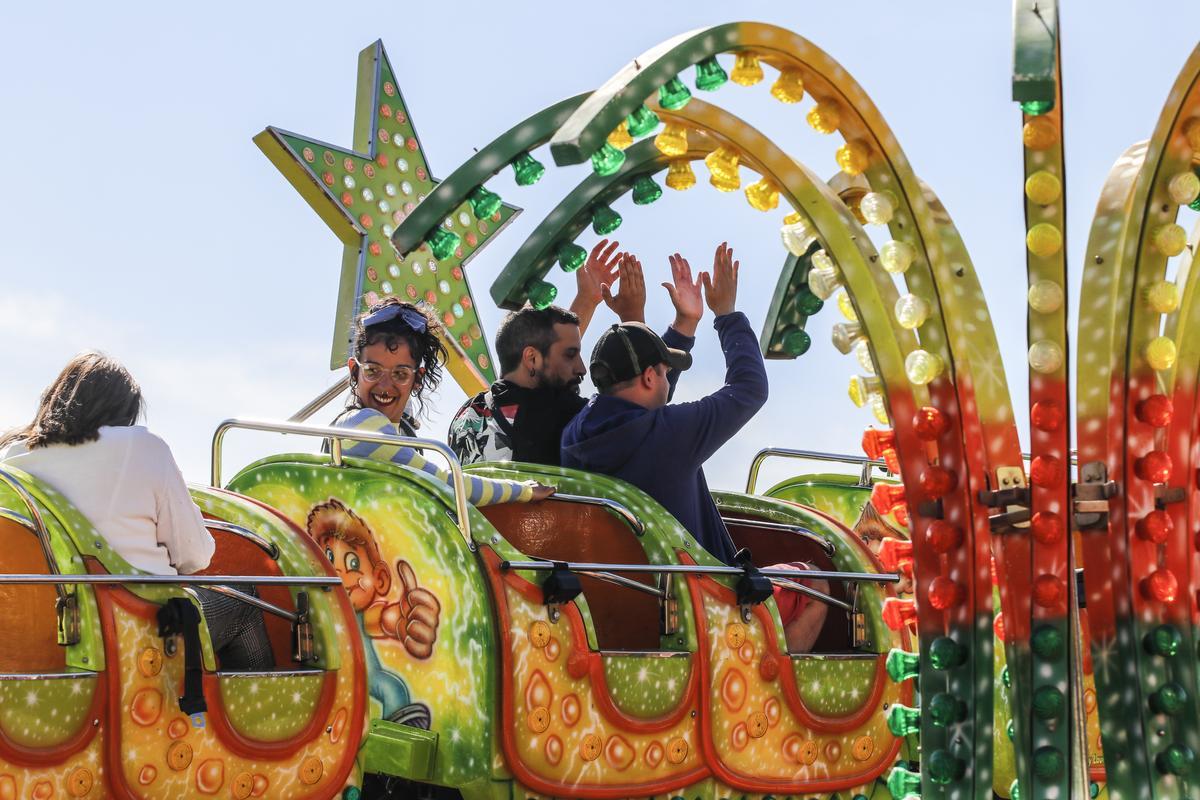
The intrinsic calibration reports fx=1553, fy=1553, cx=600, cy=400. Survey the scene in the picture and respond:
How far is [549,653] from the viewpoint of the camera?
418 centimetres

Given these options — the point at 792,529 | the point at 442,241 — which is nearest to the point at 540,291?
the point at 442,241

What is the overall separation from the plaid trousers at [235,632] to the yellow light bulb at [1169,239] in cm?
244

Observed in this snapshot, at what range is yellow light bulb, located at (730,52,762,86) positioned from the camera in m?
3.06

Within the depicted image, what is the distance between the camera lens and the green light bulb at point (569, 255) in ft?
12.0

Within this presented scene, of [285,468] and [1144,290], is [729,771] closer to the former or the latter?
[285,468]

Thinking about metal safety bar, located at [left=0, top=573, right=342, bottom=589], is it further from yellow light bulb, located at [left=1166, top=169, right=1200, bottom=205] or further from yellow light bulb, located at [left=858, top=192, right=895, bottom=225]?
yellow light bulb, located at [left=1166, top=169, right=1200, bottom=205]

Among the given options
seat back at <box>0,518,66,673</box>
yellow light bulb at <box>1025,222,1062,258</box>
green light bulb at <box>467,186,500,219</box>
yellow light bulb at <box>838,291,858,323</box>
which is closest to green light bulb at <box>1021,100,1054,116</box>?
yellow light bulb at <box>1025,222,1062,258</box>

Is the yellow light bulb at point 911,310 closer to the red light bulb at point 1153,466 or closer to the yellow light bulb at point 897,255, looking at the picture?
the yellow light bulb at point 897,255

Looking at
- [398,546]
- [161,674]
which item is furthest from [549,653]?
[161,674]

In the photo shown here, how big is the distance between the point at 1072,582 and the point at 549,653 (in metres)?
1.59

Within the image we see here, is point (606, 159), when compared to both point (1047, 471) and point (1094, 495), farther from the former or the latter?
point (1094, 495)

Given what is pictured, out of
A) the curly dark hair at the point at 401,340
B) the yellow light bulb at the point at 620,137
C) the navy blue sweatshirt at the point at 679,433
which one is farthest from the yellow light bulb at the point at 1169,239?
the curly dark hair at the point at 401,340

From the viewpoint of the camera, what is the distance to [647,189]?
11.7 ft

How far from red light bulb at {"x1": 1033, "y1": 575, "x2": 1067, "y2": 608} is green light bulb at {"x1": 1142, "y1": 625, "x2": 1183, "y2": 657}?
0.22 metres
